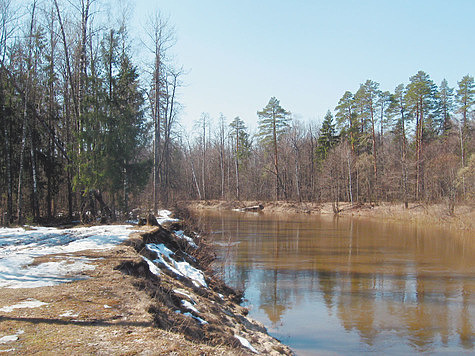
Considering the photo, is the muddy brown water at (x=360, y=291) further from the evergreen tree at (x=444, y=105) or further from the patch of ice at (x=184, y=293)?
the evergreen tree at (x=444, y=105)

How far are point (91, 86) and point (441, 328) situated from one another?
1615cm

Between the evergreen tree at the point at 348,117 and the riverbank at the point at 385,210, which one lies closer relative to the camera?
the riverbank at the point at 385,210

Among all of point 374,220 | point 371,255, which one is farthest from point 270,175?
point 371,255

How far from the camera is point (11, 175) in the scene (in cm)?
1606

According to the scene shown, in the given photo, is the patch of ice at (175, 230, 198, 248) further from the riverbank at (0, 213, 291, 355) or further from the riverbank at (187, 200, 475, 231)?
the riverbank at (187, 200, 475, 231)

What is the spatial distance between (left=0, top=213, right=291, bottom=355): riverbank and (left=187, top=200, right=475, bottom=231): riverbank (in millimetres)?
18530

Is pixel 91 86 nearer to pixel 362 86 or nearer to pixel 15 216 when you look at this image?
pixel 15 216

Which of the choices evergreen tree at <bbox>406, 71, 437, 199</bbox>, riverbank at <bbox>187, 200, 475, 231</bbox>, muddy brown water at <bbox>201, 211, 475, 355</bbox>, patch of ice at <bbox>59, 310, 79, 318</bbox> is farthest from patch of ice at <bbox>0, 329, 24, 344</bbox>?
evergreen tree at <bbox>406, 71, 437, 199</bbox>

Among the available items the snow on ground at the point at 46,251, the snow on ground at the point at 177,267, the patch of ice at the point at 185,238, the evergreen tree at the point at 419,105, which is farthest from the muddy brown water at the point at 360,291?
the evergreen tree at the point at 419,105

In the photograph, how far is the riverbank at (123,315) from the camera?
3.75 m

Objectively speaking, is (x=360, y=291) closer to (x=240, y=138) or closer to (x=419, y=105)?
(x=419, y=105)

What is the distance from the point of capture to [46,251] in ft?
26.5

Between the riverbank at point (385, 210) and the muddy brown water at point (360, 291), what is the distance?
15.3ft

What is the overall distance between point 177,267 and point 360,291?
563 centimetres
